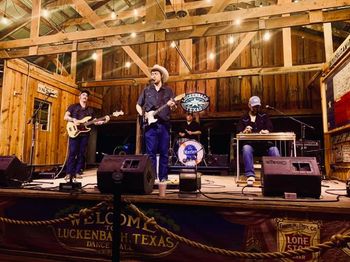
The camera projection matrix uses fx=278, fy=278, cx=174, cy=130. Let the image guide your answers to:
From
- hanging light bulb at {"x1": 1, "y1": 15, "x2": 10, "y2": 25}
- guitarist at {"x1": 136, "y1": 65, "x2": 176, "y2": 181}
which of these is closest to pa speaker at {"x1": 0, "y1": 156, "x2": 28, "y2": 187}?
guitarist at {"x1": 136, "y1": 65, "x2": 176, "y2": 181}

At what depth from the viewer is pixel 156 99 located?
411 centimetres

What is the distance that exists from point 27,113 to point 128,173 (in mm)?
5408

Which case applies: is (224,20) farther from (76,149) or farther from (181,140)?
(181,140)

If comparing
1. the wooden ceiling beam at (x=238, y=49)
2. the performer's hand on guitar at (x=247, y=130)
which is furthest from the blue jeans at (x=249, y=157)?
the wooden ceiling beam at (x=238, y=49)

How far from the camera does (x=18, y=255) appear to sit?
283cm

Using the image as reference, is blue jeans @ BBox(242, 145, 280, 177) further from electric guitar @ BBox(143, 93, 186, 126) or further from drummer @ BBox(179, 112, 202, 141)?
Answer: drummer @ BBox(179, 112, 202, 141)

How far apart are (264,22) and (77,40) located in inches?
110

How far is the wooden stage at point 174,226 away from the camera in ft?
7.47

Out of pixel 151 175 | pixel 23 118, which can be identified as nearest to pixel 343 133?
pixel 151 175

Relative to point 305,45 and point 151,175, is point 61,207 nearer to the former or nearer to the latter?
point 151,175

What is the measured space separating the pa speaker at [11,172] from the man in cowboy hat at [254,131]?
3032 mm

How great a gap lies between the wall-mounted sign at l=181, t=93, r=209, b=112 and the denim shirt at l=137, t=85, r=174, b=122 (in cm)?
435

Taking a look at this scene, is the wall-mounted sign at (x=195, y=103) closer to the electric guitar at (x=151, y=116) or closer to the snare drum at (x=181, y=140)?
the snare drum at (x=181, y=140)

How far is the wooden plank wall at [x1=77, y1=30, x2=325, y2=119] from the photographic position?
28.9 ft
